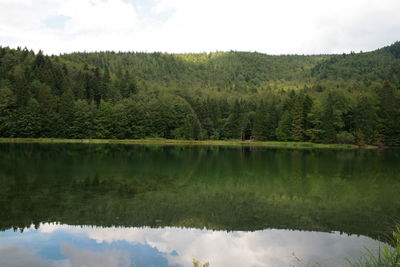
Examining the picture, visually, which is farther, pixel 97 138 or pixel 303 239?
pixel 97 138

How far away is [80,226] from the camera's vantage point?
14.0 meters

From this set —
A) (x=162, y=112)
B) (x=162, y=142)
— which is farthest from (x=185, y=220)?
(x=162, y=112)

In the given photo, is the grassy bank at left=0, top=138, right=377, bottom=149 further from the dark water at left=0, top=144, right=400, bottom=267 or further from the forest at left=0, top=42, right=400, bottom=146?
the dark water at left=0, top=144, right=400, bottom=267

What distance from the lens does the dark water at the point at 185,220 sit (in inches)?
456

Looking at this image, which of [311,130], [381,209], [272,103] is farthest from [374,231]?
[272,103]

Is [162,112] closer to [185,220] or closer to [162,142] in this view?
[162,142]

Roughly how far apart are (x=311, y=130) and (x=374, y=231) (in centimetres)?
7845

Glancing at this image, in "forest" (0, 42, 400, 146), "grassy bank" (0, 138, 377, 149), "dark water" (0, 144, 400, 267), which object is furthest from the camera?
"forest" (0, 42, 400, 146)

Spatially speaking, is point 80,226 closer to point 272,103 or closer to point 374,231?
point 374,231

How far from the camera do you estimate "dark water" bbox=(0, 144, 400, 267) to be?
11570 mm

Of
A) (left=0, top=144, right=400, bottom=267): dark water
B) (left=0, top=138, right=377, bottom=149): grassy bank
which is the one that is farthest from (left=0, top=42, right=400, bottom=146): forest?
(left=0, top=144, right=400, bottom=267): dark water

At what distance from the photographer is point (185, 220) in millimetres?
15188

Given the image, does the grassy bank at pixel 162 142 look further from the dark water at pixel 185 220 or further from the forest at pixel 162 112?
the dark water at pixel 185 220

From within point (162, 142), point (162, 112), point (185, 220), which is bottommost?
point (185, 220)
